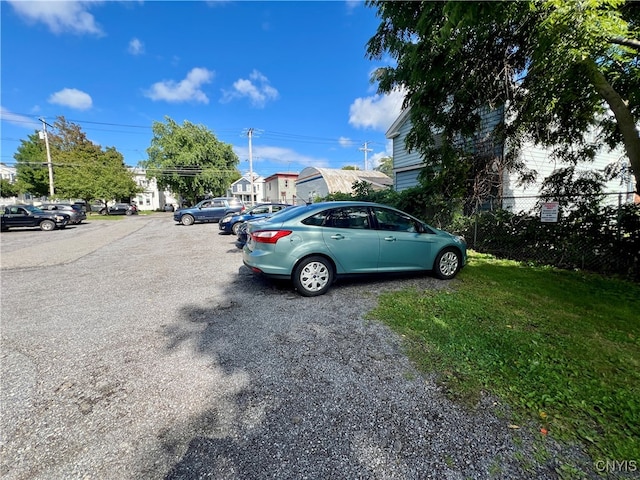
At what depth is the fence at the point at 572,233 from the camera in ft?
18.1

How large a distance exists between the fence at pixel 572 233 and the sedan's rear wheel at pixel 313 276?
5281mm

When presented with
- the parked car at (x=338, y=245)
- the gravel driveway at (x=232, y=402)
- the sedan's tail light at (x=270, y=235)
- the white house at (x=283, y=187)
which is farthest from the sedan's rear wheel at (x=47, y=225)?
the white house at (x=283, y=187)

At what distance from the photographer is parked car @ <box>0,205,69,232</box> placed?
1655 cm

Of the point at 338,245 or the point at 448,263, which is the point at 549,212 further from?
the point at 338,245

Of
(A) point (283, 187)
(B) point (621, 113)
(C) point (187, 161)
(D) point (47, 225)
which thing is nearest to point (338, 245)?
(B) point (621, 113)

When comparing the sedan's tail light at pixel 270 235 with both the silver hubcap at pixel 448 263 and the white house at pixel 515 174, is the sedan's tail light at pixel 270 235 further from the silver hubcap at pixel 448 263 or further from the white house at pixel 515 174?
the white house at pixel 515 174

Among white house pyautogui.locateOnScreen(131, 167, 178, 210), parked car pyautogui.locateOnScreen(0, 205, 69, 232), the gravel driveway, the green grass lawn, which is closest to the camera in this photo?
the gravel driveway

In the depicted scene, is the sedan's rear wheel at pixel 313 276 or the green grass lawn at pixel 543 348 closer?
the green grass lawn at pixel 543 348

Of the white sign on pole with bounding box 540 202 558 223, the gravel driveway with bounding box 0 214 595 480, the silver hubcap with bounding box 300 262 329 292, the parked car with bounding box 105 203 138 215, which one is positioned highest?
the parked car with bounding box 105 203 138 215

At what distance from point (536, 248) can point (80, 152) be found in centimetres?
5259

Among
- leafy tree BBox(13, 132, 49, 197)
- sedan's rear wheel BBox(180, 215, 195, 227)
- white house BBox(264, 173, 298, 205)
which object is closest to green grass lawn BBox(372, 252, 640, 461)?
sedan's rear wheel BBox(180, 215, 195, 227)

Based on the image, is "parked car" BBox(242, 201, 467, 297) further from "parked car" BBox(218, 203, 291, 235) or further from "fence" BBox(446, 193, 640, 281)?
"parked car" BBox(218, 203, 291, 235)

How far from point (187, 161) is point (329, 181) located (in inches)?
812

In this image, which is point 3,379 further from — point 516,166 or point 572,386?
point 516,166
